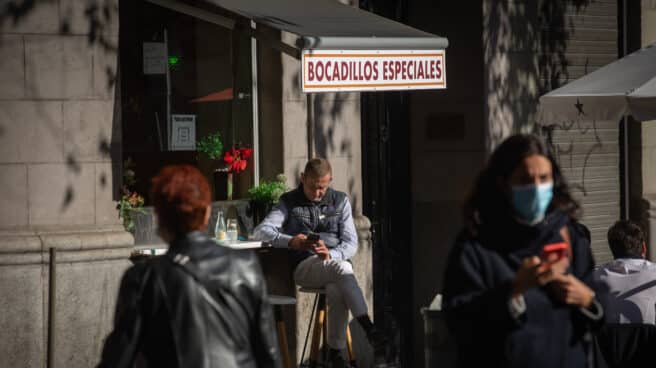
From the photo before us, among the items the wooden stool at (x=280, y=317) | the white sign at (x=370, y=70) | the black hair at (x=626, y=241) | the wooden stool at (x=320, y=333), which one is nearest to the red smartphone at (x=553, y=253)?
the black hair at (x=626, y=241)

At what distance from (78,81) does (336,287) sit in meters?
2.53

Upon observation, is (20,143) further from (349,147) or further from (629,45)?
(629,45)

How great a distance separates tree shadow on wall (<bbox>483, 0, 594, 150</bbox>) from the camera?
13359 millimetres

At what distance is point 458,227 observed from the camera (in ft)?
44.5

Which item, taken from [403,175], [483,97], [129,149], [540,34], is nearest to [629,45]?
[540,34]

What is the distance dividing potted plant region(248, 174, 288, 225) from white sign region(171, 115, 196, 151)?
2.15 ft

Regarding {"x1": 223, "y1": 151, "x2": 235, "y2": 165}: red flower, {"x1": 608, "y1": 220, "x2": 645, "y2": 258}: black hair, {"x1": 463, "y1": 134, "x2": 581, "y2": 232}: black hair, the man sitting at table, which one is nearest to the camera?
{"x1": 463, "y1": 134, "x2": 581, "y2": 232}: black hair

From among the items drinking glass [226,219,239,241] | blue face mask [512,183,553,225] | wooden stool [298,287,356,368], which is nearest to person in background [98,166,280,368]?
blue face mask [512,183,553,225]

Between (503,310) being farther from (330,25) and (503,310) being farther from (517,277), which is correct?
(330,25)

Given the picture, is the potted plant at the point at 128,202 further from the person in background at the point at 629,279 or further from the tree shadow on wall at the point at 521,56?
the tree shadow on wall at the point at 521,56

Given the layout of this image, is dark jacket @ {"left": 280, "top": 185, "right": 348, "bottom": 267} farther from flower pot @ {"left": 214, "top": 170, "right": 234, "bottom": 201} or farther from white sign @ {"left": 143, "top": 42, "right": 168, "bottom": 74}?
white sign @ {"left": 143, "top": 42, "right": 168, "bottom": 74}

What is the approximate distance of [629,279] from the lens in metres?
8.05

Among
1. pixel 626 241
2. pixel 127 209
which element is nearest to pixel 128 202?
pixel 127 209

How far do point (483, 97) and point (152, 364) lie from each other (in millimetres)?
8986
